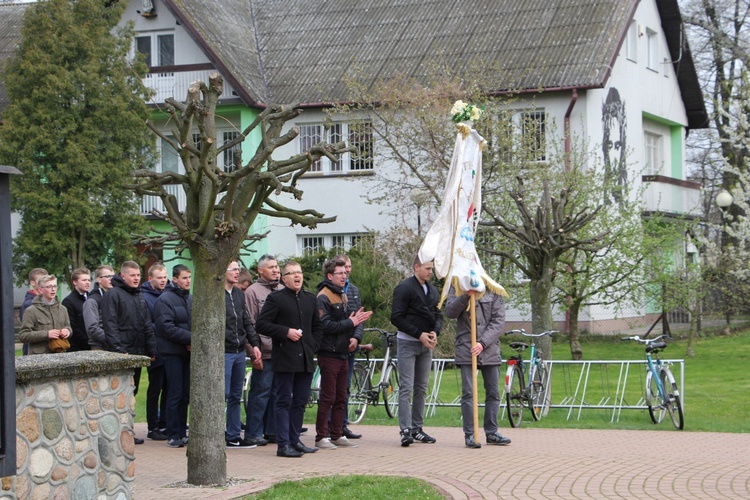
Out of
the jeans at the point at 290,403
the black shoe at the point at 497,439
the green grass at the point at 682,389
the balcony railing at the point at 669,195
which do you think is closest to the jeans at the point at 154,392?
the jeans at the point at 290,403

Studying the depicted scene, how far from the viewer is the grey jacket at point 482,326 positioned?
479 inches

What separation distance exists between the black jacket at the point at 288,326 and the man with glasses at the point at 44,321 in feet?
6.99

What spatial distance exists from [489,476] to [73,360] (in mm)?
4075

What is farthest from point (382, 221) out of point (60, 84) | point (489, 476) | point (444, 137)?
point (489, 476)

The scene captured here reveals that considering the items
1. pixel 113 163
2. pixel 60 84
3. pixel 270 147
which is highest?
pixel 60 84

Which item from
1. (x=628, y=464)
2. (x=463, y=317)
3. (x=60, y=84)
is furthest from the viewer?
(x=60, y=84)

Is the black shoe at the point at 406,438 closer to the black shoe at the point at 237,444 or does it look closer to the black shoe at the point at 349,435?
the black shoe at the point at 349,435

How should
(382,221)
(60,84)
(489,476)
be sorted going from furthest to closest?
(382,221), (60,84), (489,476)

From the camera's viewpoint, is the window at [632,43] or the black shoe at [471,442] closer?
the black shoe at [471,442]

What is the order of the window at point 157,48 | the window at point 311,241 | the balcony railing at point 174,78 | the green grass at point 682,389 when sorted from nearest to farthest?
the green grass at point 682,389, the balcony railing at point 174,78, the window at point 311,241, the window at point 157,48

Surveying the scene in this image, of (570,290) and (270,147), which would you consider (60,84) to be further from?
(270,147)

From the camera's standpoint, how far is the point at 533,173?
77.1 ft

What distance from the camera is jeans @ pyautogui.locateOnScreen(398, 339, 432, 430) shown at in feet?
39.9

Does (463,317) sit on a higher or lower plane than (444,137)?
lower
